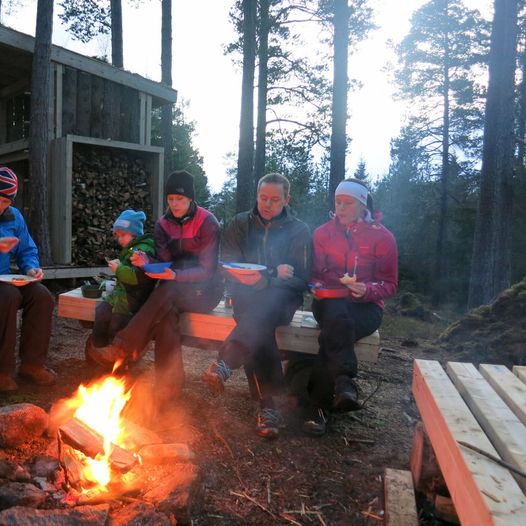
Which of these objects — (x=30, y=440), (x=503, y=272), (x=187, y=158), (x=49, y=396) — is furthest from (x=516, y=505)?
(x=187, y=158)

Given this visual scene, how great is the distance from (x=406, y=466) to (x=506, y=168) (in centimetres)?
762

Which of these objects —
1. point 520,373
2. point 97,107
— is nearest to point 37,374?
point 520,373

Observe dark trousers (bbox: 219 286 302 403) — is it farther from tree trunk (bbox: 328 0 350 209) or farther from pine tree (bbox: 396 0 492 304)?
pine tree (bbox: 396 0 492 304)

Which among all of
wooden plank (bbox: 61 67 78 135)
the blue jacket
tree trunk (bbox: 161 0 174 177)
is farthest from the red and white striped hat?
tree trunk (bbox: 161 0 174 177)

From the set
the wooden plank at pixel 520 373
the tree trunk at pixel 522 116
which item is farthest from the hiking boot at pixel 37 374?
the tree trunk at pixel 522 116

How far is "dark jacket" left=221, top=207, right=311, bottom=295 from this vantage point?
347cm

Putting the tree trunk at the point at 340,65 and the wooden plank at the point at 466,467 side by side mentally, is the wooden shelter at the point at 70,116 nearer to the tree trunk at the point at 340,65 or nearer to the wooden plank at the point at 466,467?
the tree trunk at the point at 340,65

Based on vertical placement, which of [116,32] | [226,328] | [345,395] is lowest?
[345,395]

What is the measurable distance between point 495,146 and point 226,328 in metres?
7.12

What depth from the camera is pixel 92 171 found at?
8.02 m

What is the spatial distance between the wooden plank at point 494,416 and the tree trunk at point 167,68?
10781 millimetres

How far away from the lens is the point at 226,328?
356 centimetres

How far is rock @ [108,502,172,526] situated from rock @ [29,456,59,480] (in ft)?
1.79

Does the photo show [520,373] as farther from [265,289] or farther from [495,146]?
[495,146]
